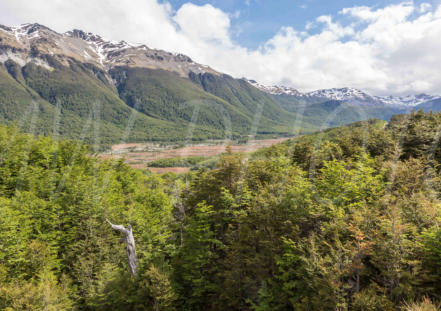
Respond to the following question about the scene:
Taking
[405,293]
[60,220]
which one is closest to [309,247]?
[405,293]

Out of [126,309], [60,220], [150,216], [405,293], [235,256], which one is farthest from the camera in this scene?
[150,216]

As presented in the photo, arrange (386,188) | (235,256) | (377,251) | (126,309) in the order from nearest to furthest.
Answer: (377,251) < (386,188) < (235,256) < (126,309)

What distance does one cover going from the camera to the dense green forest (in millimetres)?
13086

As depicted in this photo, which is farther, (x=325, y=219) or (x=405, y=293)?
(x=325, y=219)

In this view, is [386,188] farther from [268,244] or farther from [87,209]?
[87,209]

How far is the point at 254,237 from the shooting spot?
20391mm

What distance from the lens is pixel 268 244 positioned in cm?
1875

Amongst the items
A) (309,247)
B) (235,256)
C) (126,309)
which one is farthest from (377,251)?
(126,309)

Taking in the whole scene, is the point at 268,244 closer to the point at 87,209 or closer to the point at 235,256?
the point at 235,256

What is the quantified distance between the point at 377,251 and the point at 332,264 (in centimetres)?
241

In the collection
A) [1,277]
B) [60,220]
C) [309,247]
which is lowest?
[1,277]

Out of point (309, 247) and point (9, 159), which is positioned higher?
point (309, 247)

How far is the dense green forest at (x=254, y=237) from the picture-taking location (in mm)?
13086

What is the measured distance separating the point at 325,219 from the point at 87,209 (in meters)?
29.5
